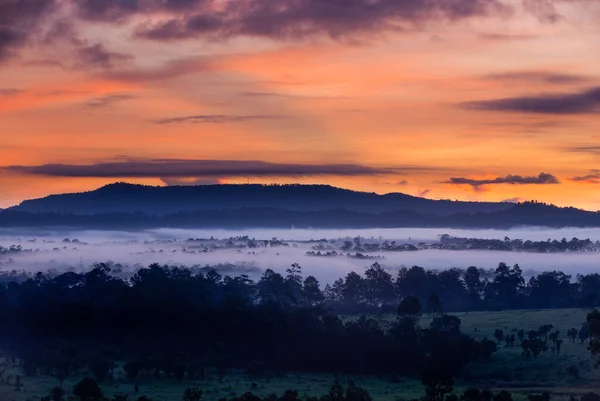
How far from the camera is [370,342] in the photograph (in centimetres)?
8838

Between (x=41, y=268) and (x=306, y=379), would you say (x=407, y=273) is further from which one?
(x=41, y=268)

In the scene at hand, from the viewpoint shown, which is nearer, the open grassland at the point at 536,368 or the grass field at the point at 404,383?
the grass field at the point at 404,383

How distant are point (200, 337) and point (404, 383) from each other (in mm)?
21613

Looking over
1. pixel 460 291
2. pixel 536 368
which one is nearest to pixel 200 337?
pixel 536 368

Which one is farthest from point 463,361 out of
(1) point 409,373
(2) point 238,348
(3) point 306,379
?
(2) point 238,348

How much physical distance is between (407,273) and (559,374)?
66.2m

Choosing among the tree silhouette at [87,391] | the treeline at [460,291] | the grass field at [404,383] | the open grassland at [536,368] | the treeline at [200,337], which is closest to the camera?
the tree silhouette at [87,391]

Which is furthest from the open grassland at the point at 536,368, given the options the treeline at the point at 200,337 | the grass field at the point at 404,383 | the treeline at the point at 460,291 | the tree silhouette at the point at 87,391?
the treeline at the point at 460,291

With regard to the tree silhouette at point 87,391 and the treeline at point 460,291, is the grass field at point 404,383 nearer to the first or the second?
the tree silhouette at point 87,391

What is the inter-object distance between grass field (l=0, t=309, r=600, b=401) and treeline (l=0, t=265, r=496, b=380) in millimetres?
2092

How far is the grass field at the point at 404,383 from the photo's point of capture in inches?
2739

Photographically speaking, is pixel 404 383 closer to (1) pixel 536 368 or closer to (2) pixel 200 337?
(1) pixel 536 368

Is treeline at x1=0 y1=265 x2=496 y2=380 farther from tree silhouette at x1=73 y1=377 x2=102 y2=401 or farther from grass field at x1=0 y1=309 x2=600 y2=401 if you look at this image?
tree silhouette at x1=73 y1=377 x2=102 y2=401

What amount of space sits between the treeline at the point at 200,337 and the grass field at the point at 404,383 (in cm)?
209
